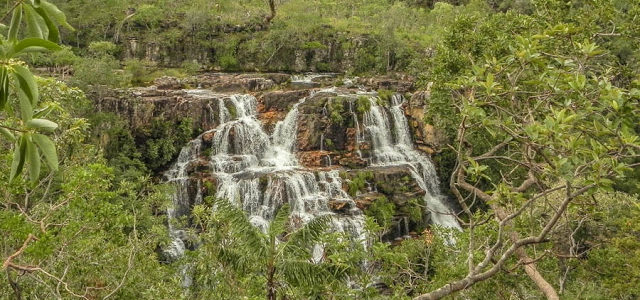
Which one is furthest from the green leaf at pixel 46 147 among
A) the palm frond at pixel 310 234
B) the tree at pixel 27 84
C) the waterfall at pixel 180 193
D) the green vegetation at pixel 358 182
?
the green vegetation at pixel 358 182

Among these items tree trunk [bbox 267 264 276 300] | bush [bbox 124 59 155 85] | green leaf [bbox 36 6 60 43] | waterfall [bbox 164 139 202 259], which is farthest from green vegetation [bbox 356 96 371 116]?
green leaf [bbox 36 6 60 43]

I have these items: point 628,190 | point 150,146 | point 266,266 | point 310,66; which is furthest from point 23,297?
point 310,66

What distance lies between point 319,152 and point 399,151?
13.5 ft

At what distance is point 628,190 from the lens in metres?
21.2

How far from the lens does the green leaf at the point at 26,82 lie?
1.20 meters

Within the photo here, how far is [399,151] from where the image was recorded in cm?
Answer: 2169

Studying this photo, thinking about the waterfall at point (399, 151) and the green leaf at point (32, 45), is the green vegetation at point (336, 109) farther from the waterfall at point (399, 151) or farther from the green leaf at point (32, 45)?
the green leaf at point (32, 45)

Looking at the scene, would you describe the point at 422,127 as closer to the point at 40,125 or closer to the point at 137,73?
the point at 137,73

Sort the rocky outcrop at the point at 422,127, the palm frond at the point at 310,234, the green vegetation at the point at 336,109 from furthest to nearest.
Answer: the rocky outcrop at the point at 422,127
the green vegetation at the point at 336,109
the palm frond at the point at 310,234

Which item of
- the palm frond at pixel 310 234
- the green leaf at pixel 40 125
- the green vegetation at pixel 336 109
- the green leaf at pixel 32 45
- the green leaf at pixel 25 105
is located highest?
the green leaf at pixel 32 45

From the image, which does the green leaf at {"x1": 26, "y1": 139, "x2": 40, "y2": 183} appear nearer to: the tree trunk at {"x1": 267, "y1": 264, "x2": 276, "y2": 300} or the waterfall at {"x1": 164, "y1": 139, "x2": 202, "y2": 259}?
the tree trunk at {"x1": 267, "y1": 264, "x2": 276, "y2": 300}

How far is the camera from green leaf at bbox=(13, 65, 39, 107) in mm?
1203

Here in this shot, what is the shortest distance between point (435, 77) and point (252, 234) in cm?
408

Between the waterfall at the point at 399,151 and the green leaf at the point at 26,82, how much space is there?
1924 cm
